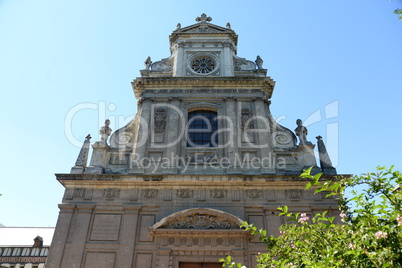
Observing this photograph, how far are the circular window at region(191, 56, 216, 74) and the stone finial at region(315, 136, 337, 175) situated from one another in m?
7.16

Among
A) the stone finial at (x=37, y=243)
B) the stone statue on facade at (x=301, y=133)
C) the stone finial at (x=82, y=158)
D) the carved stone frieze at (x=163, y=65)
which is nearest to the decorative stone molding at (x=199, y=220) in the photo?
the stone finial at (x=82, y=158)

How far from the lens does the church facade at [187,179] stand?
11.5m

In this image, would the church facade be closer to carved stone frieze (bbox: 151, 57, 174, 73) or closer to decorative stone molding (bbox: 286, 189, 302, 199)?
decorative stone molding (bbox: 286, 189, 302, 199)

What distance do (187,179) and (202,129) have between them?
130 inches

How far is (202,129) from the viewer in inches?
599

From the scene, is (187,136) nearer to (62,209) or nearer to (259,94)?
(259,94)

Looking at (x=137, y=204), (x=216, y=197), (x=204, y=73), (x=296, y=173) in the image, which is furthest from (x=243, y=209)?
(x=204, y=73)

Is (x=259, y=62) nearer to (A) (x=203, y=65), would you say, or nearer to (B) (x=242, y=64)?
(B) (x=242, y=64)

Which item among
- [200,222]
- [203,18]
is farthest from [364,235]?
[203,18]

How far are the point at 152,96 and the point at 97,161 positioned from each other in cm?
436

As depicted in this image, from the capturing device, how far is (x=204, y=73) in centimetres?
Answer: 1772

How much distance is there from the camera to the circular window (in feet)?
58.6

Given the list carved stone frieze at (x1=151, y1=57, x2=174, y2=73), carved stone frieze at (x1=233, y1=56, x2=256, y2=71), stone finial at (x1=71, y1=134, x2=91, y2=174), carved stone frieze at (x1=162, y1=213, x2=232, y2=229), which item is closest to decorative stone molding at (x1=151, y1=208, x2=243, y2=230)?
carved stone frieze at (x1=162, y1=213, x2=232, y2=229)

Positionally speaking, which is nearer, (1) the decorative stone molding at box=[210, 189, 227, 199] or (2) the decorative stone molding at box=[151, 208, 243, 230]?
(2) the decorative stone molding at box=[151, 208, 243, 230]
